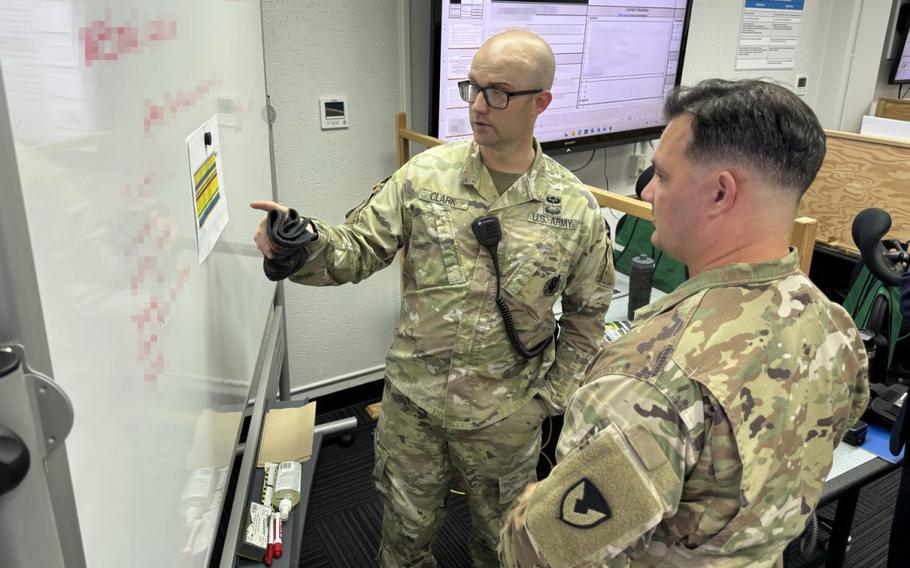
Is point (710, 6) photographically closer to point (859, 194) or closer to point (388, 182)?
point (859, 194)

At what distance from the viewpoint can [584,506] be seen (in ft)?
2.62

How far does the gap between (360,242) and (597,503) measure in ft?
2.70

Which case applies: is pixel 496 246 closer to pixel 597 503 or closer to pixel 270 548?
pixel 597 503

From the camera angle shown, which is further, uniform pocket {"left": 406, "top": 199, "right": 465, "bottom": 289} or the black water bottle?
the black water bottle

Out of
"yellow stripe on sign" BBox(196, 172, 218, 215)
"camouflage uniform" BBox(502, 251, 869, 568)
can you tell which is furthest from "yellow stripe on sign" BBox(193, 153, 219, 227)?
"camouflage uniform" BBox(502, 251, 869, 568)

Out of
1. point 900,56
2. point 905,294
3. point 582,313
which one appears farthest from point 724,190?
point 900,56

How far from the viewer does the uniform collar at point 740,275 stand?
0.82m

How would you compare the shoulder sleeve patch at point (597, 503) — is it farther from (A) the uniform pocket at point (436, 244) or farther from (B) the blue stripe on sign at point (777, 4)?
(B) the blue stripe on sign at point (777, 4)

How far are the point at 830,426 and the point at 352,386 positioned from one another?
220 centimetres

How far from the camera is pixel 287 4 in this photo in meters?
2.17

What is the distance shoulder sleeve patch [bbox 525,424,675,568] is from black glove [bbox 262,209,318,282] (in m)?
0.63

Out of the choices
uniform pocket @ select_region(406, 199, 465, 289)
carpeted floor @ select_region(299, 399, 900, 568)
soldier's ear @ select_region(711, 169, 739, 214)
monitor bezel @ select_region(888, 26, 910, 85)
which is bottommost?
carpeted floor @ select_region(299, 399, 900, 568)

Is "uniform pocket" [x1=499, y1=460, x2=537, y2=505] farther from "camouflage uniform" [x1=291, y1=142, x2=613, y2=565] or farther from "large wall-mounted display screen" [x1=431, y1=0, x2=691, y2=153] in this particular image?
"large wall-mounted display screen" [x1=431, y1=0, x2=691, y2=153]

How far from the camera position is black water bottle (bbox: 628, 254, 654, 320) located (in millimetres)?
2244
